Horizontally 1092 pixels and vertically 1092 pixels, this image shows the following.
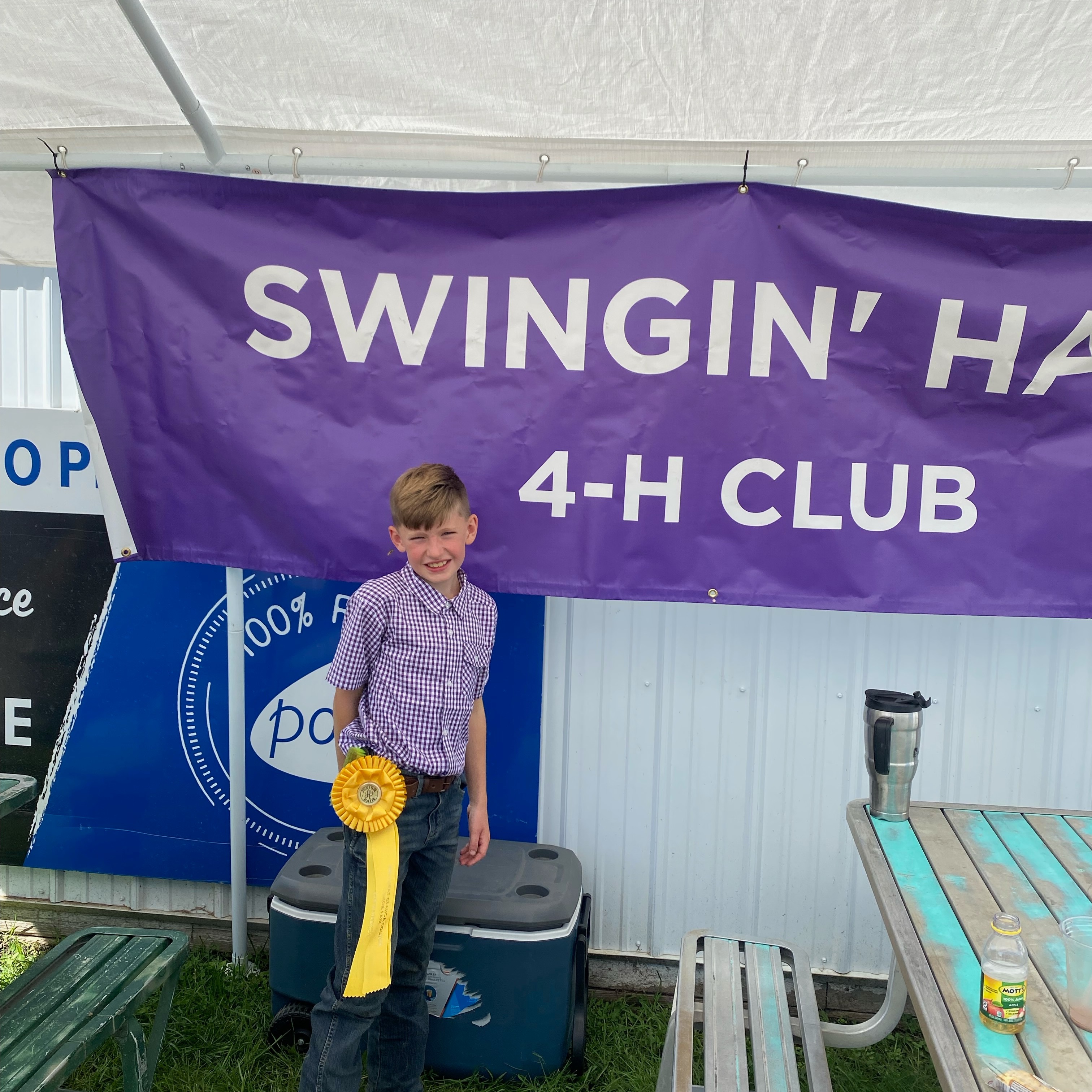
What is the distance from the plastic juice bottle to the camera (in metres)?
1.44

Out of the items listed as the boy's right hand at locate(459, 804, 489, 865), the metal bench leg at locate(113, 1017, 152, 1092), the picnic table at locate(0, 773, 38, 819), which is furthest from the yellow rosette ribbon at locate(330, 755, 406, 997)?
the picnic table at locate(0, 773, 38, 819)

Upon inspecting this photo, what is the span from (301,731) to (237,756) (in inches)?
9.3

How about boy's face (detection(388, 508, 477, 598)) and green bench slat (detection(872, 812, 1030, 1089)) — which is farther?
boy's face (detection(388, 508, 477, 598))

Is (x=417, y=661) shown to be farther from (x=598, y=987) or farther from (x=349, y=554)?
(x=598, y=987)

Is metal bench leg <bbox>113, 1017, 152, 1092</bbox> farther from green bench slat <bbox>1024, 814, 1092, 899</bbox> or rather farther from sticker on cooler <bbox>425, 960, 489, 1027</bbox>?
green bench slat <bbox>1024, 814, 1092, 899</bbox>

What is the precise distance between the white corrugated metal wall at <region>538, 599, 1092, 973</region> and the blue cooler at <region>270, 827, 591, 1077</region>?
417 millimetres

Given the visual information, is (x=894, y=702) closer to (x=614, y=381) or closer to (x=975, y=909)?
(x=975, y=909)

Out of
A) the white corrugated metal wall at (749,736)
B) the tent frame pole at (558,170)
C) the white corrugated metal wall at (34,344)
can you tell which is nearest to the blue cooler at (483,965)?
the white corrugated metal wall at (749,736)

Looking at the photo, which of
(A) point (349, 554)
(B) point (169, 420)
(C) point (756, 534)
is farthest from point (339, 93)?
(C) point (756, 534)

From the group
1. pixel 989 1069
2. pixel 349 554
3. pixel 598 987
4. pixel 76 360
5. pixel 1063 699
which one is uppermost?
pixel 76 360

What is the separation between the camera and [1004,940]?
4.95 ft

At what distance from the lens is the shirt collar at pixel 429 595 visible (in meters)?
2.25

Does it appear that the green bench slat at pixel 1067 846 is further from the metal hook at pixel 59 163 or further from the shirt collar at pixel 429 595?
the metal hook at pixel 59 163

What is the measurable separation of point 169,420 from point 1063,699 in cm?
288
